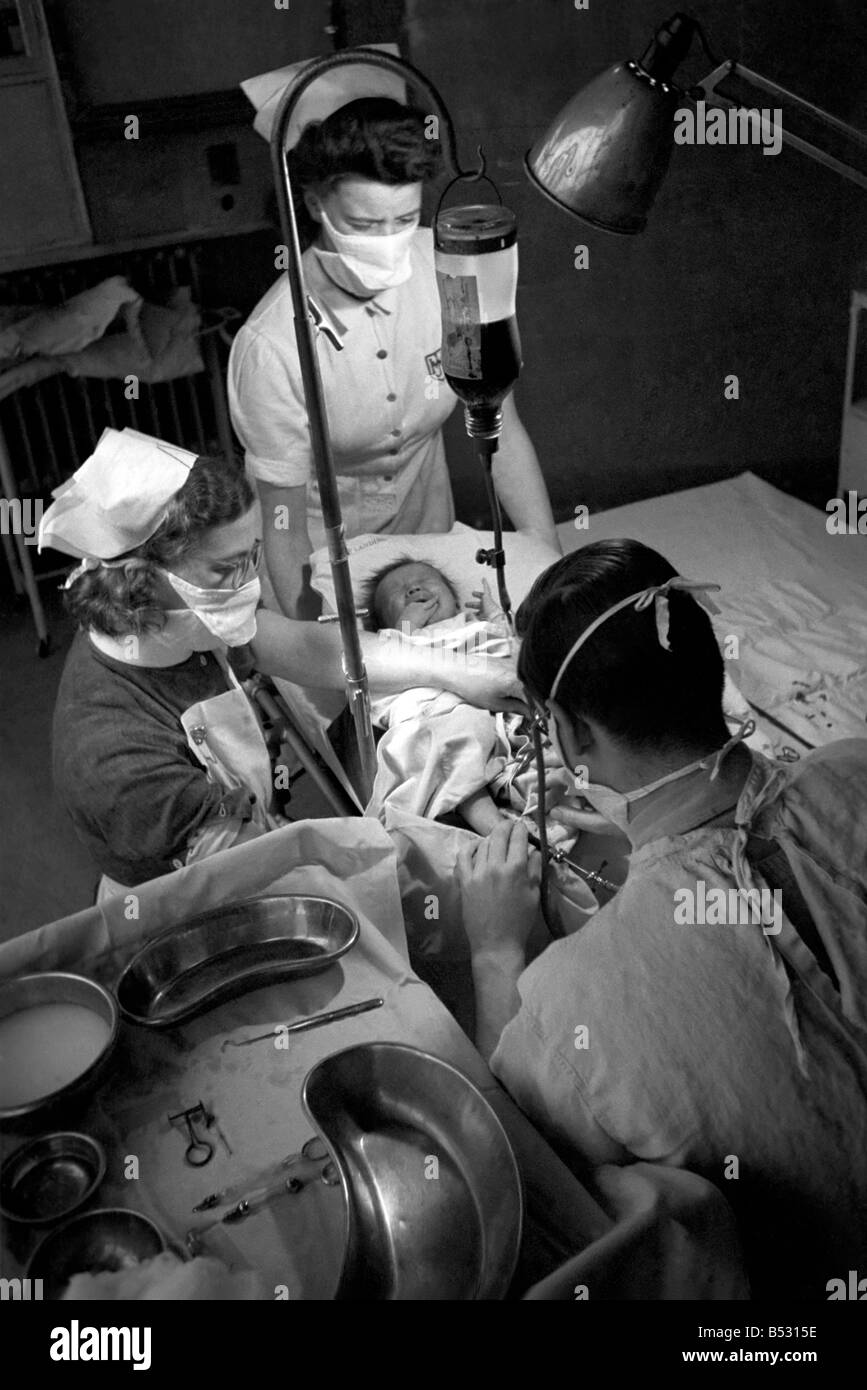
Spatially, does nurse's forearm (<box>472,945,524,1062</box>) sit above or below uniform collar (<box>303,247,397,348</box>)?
below

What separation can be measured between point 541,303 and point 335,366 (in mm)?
1237

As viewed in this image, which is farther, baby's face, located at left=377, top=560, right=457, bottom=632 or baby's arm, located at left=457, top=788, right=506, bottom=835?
baby's face, located at left=377, top=560, right=457, bottom=632

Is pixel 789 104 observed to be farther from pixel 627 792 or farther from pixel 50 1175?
pixel 50 1175

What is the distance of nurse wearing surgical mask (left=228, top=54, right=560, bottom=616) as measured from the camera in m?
2.64

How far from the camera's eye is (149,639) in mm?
2201

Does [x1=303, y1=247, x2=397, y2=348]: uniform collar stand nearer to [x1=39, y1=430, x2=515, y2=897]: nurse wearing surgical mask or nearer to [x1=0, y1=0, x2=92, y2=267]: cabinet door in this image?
[x1=39, y1=430, x2=515, y2=897]: nurse wearing surgical mask

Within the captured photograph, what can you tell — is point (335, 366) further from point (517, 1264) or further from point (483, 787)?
point (517, 1264)

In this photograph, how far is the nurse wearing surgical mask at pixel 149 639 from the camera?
2127mm

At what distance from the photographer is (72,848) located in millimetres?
3656

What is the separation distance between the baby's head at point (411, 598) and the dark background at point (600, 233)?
4.19ft
